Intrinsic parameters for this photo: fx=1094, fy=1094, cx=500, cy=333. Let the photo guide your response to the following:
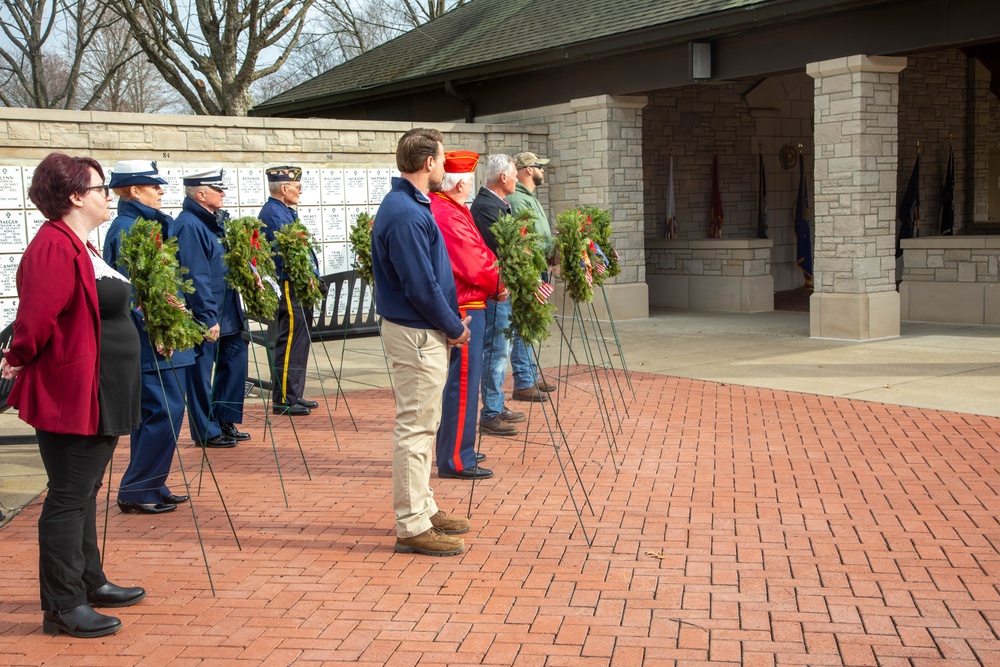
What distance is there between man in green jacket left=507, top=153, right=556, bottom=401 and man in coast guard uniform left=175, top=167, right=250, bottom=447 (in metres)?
2.09

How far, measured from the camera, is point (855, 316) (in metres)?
12.4

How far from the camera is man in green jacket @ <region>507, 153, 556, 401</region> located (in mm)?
8461

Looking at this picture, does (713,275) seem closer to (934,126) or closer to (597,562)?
(934,126)

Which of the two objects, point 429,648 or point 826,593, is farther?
point 826,593

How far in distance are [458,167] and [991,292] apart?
31.6 ft

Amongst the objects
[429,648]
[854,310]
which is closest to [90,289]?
[429,648]

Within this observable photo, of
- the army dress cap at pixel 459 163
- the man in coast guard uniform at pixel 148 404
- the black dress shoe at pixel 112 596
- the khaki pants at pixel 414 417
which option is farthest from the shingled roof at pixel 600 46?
the black dress shoe at pixel 112 596

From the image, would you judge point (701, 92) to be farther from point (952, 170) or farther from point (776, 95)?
point (952, 170)

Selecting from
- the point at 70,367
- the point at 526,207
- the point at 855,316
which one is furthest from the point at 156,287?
the point at 855,316

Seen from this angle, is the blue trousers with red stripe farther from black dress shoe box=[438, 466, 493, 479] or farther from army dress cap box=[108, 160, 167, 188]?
army dress cap box=[108, 160, 167, 188]

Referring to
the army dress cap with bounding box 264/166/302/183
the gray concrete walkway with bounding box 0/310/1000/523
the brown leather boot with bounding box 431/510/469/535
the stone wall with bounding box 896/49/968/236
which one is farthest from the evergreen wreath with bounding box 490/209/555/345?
the stone wall with bounding box 896/49/968/236

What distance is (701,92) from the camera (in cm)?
1880

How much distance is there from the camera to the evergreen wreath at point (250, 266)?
23.4ft

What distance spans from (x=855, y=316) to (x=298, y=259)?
701 cm
